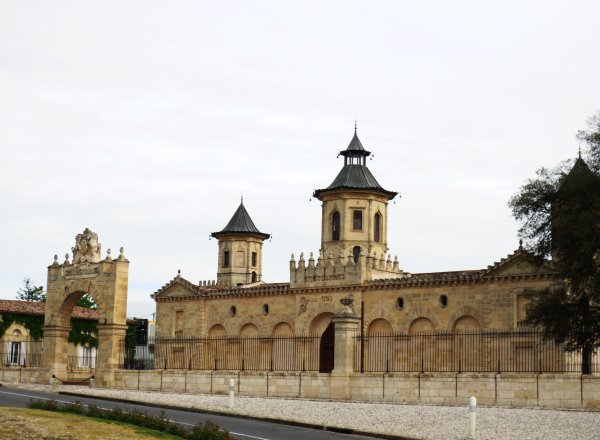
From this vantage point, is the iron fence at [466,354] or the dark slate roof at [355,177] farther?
the dark slate roof at [355,177]

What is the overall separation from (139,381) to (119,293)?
14.4 ft

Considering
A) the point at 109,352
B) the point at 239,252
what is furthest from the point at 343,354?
the point at 239,252

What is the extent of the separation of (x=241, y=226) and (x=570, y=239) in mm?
44352

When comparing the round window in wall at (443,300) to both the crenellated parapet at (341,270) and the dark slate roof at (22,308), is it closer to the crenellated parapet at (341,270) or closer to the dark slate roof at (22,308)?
the crenellated parapet at (341,270)

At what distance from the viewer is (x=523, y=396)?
90.8 feet

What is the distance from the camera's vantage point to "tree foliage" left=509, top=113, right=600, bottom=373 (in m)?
26.0

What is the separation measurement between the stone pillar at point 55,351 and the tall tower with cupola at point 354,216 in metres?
17.0

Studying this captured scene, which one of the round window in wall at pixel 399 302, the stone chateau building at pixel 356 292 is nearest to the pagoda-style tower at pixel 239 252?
the stone chateau building at pixel 356 292

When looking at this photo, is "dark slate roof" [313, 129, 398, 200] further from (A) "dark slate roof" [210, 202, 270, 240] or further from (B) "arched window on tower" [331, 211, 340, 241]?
(A) "dark slate roof" [210, 202, 270, 240]

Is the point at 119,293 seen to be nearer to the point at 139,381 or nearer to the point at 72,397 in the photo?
the point at 139,381

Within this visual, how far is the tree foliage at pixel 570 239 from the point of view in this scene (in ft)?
85.5

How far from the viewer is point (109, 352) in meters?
41.1

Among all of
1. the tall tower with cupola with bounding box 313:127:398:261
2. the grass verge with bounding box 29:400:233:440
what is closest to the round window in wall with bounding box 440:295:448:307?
the tall tower with cupola with bounding box 313:127:398:261

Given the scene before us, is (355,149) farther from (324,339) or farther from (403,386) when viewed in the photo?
(403,386)
